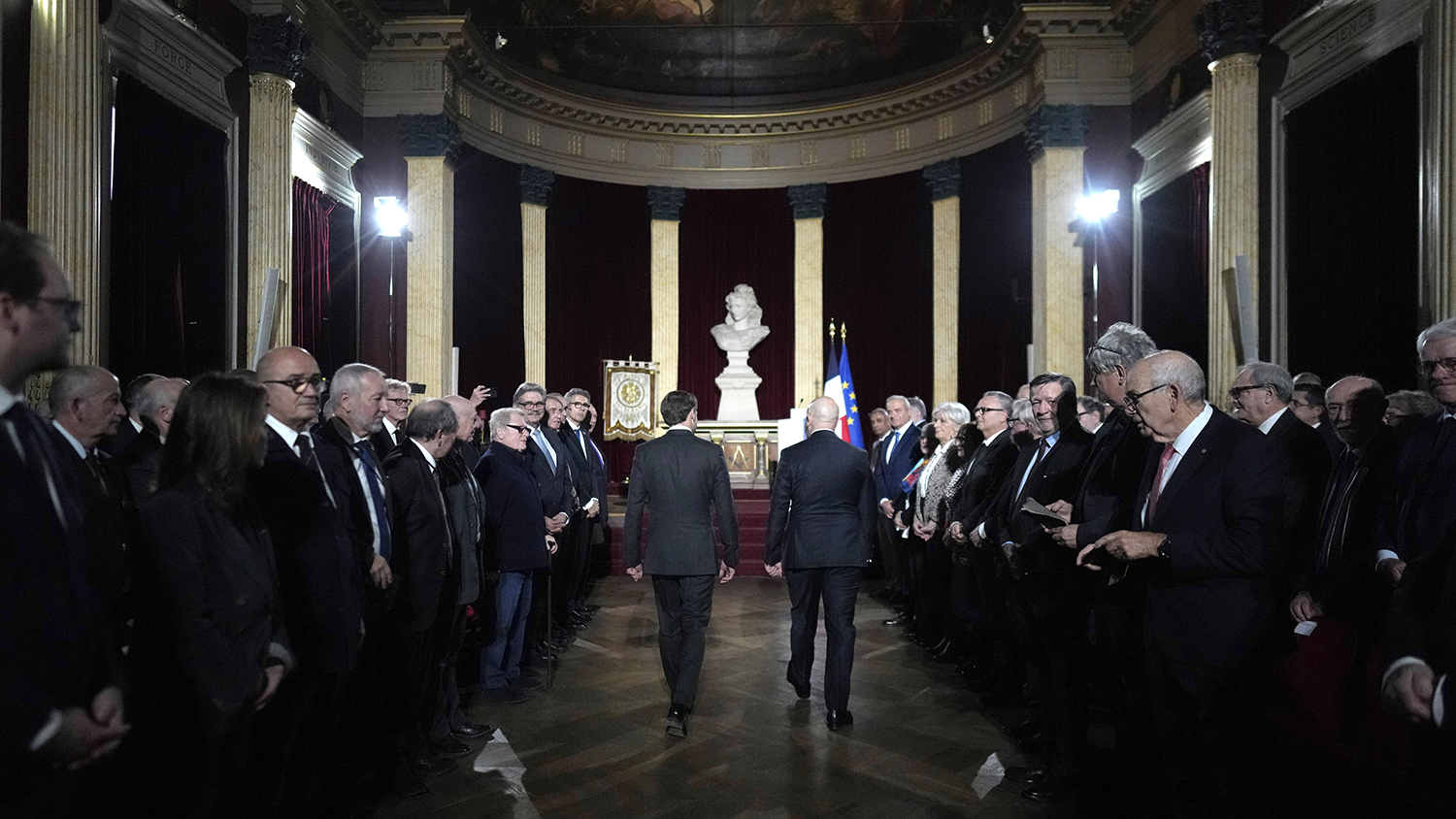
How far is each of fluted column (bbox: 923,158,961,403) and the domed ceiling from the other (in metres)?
1.59

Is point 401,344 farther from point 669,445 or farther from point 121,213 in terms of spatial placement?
point 669,445

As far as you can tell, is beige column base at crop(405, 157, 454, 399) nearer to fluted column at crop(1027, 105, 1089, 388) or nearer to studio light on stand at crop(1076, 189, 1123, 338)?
fluted column at crop(1027, 105, 1089, 388)

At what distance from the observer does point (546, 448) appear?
6402 mm

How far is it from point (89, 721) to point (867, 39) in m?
13.8

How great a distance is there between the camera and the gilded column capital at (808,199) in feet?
47.3

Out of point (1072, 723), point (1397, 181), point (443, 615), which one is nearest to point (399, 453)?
point (443, 615)

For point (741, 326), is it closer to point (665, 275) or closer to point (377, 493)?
point (665, 275)

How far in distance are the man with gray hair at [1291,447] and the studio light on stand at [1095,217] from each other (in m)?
5.26

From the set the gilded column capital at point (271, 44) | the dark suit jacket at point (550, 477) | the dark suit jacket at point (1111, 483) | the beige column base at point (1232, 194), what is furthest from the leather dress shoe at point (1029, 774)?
the gilded column capital at point (271, 44)

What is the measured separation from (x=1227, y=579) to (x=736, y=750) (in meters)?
→ 2.28

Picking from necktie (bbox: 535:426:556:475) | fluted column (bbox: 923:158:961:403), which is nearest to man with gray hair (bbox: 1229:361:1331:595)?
necktie (bbox: 535:426:556:475)

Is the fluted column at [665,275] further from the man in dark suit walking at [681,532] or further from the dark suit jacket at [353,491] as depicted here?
the dark suit jacket at [353,491]

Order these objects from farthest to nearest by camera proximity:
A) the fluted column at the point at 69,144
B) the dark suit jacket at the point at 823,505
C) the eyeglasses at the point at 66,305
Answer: the fluted column at the point at 69,144
the dark suit jacket at the point at 823,505
the eyeglasses at the point at 66,305

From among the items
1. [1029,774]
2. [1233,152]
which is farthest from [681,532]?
A: [1233,152]
